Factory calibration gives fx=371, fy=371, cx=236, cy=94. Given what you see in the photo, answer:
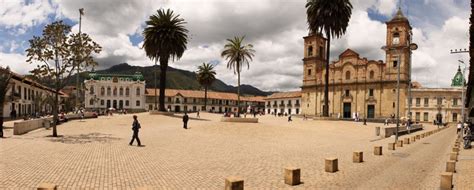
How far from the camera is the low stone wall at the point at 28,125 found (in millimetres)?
22200

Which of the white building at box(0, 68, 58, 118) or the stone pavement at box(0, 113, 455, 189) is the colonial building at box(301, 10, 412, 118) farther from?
the stone pavement at box(0, 113, 455, 189)

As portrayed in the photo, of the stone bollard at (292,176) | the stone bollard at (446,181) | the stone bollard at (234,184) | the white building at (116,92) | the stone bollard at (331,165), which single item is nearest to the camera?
the stone bollard at (234,184)

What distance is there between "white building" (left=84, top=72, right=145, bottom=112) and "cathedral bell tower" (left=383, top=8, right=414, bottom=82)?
60398mm

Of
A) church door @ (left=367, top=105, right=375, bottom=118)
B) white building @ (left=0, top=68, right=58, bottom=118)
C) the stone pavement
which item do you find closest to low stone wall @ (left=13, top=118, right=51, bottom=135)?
the stone pavement

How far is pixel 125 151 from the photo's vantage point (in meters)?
15.6

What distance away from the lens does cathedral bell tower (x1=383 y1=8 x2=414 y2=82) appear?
6900cm

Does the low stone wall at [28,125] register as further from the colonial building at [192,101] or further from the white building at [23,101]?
the colonial building at [192,101]

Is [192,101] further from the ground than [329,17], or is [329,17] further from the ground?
[329,17]

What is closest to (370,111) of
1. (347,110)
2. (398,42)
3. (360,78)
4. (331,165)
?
(347,110)

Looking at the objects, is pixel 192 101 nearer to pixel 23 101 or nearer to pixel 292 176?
pixel 23 101

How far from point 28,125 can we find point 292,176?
2158 cm

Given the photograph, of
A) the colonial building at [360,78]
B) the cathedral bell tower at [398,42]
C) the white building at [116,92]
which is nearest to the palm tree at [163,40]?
the colonial building at [360,78]

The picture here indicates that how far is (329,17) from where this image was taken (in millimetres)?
45469

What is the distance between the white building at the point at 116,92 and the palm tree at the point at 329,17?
6185cm
